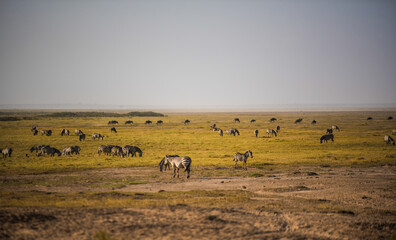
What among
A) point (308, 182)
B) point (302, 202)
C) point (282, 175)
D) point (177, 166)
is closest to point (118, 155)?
point (177, 166)

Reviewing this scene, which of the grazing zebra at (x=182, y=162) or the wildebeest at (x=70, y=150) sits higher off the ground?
the grazing zebra at (x=182, y=162)

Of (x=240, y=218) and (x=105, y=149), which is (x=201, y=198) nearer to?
(x=240, y=218)

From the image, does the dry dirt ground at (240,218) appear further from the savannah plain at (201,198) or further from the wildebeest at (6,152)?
the wildebeest at (6,152)

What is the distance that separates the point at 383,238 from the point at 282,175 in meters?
13.7

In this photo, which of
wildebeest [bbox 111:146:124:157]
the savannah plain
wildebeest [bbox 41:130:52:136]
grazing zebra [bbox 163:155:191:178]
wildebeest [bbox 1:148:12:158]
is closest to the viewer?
the savannah plain

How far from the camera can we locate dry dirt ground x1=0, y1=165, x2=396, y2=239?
12445mm

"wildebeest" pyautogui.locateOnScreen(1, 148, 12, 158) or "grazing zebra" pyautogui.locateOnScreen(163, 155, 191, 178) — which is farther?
"wildebeest" pyautogui.locateOnScreen(1, 148, 12, 158)

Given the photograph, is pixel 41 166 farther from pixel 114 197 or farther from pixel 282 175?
pixel 282 175

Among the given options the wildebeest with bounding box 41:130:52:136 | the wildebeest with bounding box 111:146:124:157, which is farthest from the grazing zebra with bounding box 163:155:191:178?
the wildebeest with bounding box 41:130:52:136

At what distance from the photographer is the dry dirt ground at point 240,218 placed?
12.4 m

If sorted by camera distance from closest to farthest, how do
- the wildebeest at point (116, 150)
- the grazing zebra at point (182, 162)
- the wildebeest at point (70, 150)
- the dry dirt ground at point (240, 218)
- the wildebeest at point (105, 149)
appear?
the dry dirt ground at point (240, 218), the grazing zebra at point (182, 162), the wildebeest at point (70, 150), the wildebeest at point (116, 150), the wildebeest at point (105, 149)

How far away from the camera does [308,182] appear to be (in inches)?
905

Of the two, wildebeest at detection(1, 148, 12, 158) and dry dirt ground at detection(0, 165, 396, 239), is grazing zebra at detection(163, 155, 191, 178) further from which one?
wildebeest at detection(1, 148, 12, 158)

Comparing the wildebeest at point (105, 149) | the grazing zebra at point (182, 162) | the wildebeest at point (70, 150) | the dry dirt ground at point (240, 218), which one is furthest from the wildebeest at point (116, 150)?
the dry dirt ground at point (240, 218)
